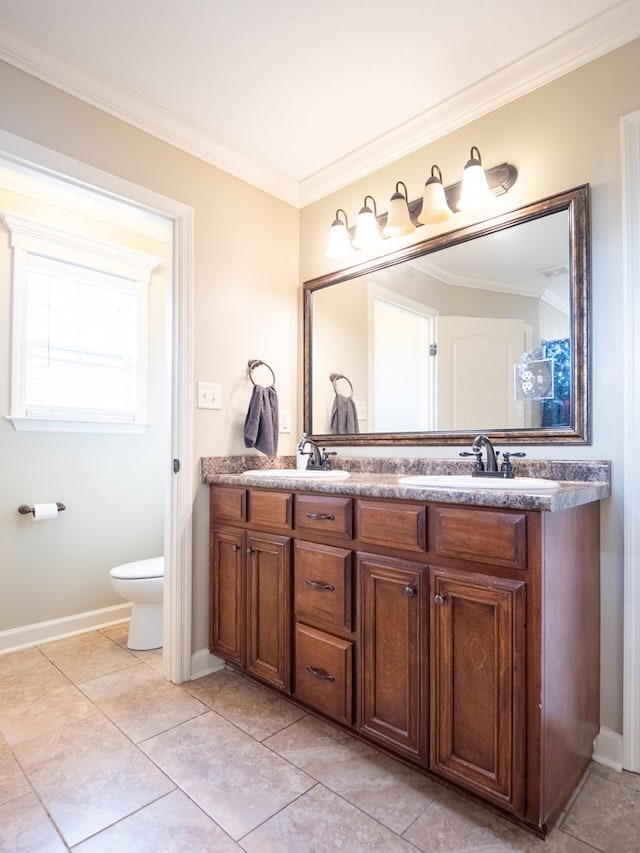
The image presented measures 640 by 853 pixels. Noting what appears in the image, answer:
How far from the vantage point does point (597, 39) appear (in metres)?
1.59

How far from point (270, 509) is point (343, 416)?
0.72 metres

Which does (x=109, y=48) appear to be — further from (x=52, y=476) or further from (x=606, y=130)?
(x=52, y=476)

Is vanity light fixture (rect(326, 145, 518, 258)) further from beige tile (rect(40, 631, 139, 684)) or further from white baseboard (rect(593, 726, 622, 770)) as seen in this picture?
beige tile (rect(40, 631, 139, 684))

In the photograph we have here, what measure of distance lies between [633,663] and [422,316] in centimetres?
147

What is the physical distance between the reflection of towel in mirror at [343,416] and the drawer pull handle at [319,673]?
42.0 inches

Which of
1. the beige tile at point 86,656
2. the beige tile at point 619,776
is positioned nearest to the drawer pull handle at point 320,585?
the beige tile at point 619,776

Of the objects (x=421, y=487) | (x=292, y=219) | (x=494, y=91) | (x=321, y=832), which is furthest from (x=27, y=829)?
(x=494, y=91)

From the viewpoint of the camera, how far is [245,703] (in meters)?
1.88

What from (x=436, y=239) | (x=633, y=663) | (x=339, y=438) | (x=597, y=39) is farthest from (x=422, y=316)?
(x=633, y=663)

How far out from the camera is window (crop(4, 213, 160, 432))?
2.47 m

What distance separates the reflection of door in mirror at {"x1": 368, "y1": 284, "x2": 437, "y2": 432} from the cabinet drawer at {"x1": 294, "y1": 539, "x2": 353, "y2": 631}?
74 centimetres

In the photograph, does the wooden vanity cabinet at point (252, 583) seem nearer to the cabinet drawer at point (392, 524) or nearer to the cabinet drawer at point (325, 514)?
the cabinet drawer at point (325, 514)

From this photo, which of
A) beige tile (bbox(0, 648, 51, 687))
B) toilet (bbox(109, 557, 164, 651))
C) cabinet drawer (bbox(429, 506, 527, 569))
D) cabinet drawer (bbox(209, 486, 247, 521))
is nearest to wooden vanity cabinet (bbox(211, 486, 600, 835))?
cabinet drawer (bbox(429, 506, 527, 569))

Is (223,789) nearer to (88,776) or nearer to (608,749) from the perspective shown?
(88,776)
